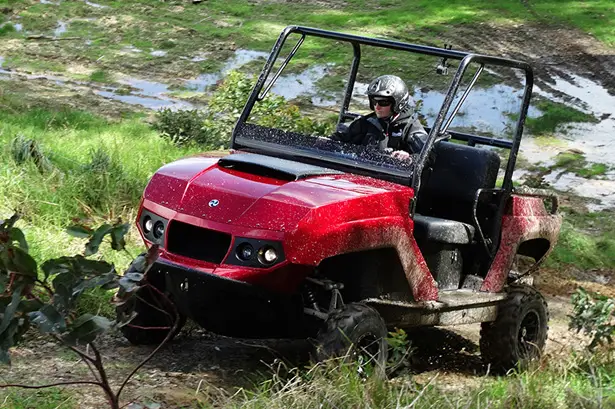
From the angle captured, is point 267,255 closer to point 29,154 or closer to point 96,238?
point 96,238

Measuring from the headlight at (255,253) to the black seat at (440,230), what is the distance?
123 cm

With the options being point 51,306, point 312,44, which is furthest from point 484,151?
point 312,44

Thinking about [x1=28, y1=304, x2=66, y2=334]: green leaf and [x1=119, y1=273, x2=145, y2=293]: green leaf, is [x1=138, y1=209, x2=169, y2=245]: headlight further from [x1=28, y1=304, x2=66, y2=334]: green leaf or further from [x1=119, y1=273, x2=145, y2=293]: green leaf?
[x1=28, y1=304, x2=66, y2=334]: green leaf

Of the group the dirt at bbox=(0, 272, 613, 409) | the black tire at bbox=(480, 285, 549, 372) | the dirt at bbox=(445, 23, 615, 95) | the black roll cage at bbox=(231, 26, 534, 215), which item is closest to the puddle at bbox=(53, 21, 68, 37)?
the dirt at bbox=(445, 23, 615, 95)

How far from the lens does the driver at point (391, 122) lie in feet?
21.4

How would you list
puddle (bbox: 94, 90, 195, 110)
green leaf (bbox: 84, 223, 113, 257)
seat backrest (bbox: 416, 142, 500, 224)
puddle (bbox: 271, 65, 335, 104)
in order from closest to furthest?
green leaf (bbox: 84, 223, 113, 257) → seat backrest (bbox: 416, 142, 500, 224) → puddle (bbox: 94, 90, 195, 110) → puddle (bbox: 271, 65, 335, 104)

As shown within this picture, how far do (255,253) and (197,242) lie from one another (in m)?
0.40

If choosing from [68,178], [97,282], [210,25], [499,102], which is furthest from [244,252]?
[210,25]

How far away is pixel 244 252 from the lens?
5.36m

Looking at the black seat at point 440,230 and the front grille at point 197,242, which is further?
the black seat at point 440,230

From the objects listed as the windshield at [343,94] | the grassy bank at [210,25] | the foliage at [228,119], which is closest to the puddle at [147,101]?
the grassy bank at [210,25]

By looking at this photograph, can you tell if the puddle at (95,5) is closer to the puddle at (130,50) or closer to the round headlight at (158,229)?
the puddle at (130,50)

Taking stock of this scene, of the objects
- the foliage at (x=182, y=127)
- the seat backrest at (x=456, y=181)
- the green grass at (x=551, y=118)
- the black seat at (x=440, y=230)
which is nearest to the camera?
the black seat at (x=440, y=230)

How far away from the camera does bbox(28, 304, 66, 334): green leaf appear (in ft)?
11.4
